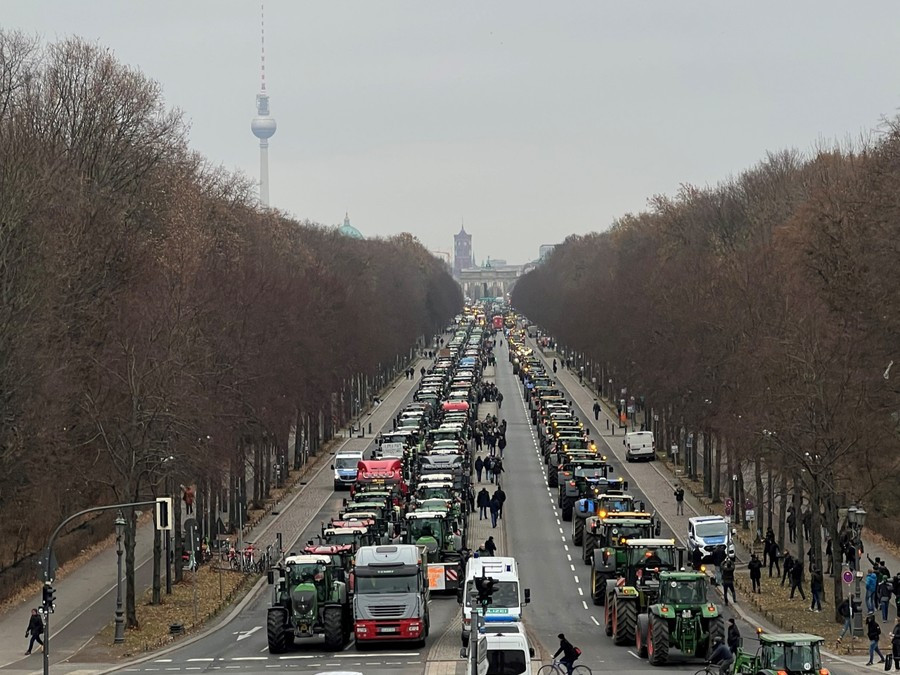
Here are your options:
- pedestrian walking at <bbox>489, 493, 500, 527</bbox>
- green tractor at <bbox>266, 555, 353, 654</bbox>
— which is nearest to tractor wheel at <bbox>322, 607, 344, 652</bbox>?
green tractor at <bbox>266, 555, 353, 654</bbox>

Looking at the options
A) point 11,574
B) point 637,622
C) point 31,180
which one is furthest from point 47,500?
point 637,622

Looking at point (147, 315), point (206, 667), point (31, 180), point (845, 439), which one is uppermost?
point (31, 180)

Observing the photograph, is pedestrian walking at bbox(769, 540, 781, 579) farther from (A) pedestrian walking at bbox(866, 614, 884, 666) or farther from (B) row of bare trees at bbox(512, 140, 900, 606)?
(A) pedestrian walking at bbox(866, 614, 884, 666)

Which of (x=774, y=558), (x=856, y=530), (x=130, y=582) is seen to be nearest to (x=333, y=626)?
(x=130, y=582)

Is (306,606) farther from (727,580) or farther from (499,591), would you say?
(727,580)

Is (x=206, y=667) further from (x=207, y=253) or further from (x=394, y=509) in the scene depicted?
(x=207, y=253)
